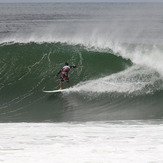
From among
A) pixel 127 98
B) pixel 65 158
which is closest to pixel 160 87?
pixel 127 98

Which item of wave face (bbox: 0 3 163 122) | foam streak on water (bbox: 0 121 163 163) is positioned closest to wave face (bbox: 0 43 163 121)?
wave face (bbox: 0 3 163 122)

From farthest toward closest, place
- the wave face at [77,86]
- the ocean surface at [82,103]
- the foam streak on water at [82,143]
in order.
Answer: the wave face at [77,86], the ocean surface at [82,103], the foam streak on water at [82,143]

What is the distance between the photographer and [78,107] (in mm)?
11242

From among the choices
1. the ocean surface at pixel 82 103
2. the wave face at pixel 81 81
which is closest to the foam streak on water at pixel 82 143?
the ocean surface at pixel 82 103

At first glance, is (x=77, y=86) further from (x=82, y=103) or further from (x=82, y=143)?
(x=82, y=143)

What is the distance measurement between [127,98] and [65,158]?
270 inches

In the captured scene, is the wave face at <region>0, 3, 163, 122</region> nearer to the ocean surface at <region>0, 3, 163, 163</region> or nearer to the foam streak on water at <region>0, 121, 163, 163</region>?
the ocean surface at <region>0, 3, 163, 163</region>

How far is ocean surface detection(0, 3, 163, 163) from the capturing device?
573 centimetres

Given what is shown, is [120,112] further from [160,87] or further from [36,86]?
[36,86]

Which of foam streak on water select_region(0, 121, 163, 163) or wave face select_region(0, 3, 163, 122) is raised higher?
wave face select_region(0, 3, 163, 122)

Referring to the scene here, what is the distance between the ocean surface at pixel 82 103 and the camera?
573cm

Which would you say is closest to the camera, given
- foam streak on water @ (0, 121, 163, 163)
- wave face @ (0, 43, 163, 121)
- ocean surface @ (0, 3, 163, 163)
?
foam streak on water @ (0, 121, 163, 163)

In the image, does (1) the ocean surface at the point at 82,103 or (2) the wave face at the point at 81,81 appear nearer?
(1) the ocean surface at the point at 82,103

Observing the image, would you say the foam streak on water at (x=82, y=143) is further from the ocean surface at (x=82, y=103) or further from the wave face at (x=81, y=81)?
the wave face at (x=81, y=81)
